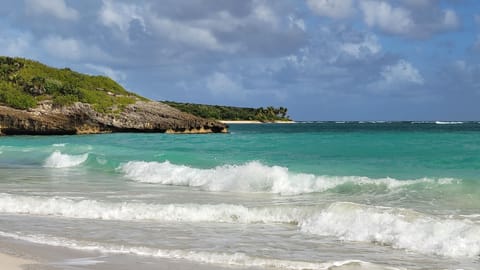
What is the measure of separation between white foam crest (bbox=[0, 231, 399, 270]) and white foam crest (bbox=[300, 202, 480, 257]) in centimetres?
172

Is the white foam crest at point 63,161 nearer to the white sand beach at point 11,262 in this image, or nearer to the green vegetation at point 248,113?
the white sand beach at point 11,262

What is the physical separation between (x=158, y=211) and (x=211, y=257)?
429 centimetres

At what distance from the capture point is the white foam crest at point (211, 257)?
757cm

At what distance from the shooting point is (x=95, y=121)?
66.4 meters

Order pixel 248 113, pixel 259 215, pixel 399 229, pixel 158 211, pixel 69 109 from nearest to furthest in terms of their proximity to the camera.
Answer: pixel 399 229, pixel 259 215, pixel 158 211, pixel 69 109, pixel 248 113

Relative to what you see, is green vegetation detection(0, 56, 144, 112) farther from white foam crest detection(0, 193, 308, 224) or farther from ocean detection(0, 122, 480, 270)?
white foam crest detection(0, 193, 308, 224)

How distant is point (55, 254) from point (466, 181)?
11500 millimetres

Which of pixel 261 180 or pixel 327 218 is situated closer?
pixel 327 218

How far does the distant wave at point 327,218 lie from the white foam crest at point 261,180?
440 centimetres

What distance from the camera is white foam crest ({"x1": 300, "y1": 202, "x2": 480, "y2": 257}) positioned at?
866cm

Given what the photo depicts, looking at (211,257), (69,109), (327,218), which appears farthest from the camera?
(69,109)

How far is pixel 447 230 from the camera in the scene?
913cm

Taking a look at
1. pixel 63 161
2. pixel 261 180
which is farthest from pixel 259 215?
pixel 63 161

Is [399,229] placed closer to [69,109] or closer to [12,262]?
[12,262]
